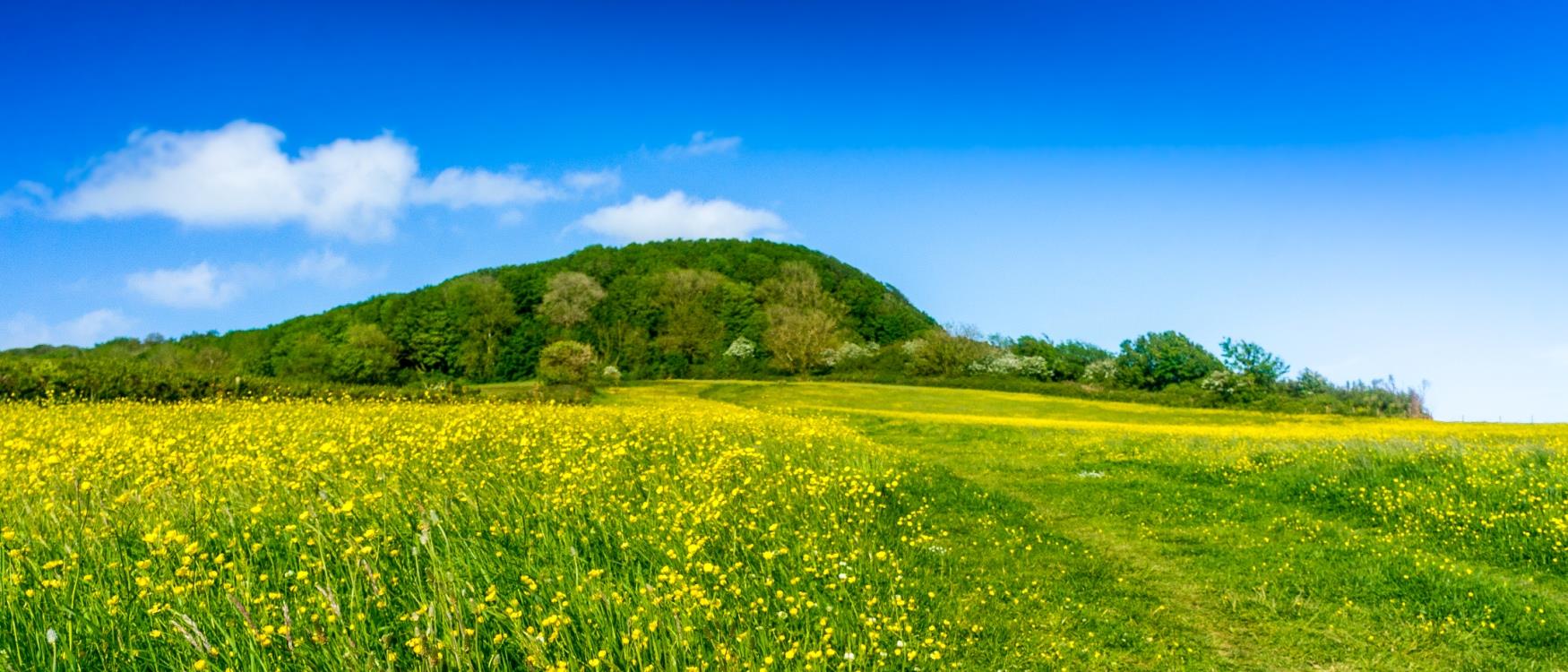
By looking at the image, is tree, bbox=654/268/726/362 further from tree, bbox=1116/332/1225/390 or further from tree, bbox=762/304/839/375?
tree, bbox=1116/332/1225/390

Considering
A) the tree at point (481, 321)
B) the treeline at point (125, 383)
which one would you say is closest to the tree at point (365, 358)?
the tree at point (481, 321)

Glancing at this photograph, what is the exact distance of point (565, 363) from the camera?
54188mm

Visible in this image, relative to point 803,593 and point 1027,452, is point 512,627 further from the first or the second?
point 1027,452

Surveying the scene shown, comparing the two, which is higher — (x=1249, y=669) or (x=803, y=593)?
(x=803, y=593)

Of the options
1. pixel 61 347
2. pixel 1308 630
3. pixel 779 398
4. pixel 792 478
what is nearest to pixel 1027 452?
pixel 792 478

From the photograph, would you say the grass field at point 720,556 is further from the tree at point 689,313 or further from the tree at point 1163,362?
the tree at point 689,313

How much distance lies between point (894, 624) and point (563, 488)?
3.99 m

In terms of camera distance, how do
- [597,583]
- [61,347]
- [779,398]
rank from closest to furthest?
[597,583] → [779,398] → [61,347]

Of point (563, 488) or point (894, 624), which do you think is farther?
point (563, 488)

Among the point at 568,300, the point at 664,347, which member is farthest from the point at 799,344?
the point at 568,300

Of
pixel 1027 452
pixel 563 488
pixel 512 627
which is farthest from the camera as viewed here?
pixel 1027 452

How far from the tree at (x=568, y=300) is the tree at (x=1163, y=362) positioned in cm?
6312

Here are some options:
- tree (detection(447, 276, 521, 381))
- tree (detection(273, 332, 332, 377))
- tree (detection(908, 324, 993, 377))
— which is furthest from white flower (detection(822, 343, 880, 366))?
tree (detection(447, 276, 521, 381))

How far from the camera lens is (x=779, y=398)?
4853 centimetres
